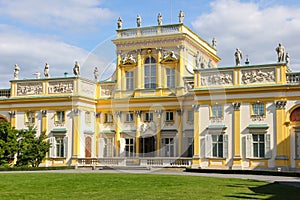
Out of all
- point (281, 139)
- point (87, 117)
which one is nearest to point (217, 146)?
point (281, 139)

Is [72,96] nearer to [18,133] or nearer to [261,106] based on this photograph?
[18,133]

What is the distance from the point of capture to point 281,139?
37812 mm

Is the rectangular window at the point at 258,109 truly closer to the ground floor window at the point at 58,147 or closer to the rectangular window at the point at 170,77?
the rectangular window at the point at 170,77

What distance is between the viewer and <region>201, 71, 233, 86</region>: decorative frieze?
40.6 m

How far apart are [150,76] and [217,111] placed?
8283mm

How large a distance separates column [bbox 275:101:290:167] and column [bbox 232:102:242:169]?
2.99m

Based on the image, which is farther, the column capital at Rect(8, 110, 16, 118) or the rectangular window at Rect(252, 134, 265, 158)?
the column capital at Rect(8, 110, 16, 118)

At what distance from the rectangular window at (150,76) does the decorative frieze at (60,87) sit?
7.02 m

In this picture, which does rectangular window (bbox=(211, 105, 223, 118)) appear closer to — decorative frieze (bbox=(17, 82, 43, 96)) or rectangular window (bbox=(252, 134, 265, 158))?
rectangular window (bbox=(252, 134, 265, 158))

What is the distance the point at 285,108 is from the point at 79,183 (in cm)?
2013

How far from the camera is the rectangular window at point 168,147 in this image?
145ft

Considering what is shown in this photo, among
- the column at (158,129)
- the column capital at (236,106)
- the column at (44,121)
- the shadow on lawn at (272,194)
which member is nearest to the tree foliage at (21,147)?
the column at (44,121)

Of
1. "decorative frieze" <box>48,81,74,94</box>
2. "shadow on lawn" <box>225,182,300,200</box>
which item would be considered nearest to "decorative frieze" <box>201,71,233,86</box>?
"decorative frieze" <box>48,81,74,94</box>

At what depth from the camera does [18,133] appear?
4291 cm
